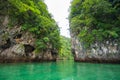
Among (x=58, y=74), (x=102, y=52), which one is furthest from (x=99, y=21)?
(x=58, y=74)

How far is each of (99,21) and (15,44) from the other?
35.6 feet

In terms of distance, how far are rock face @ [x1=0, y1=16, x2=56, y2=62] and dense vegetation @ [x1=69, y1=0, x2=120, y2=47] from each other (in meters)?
6.96

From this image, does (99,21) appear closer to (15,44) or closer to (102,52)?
(102,52)

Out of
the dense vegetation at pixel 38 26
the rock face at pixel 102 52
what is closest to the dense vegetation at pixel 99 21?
the rock face at pixel 102 52

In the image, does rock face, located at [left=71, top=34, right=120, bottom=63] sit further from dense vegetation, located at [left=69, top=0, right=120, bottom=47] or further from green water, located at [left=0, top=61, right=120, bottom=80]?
green water, located at [left=0, top=61, right=120, bottom=80]

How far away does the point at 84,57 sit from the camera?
910 inches

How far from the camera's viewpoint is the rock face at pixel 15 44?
20.5m

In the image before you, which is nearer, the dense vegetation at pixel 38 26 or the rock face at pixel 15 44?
the rock face at pixel 15 44

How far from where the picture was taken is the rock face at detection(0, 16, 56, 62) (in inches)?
808

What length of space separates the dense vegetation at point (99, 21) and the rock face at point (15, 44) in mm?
6964

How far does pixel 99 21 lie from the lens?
802 inches

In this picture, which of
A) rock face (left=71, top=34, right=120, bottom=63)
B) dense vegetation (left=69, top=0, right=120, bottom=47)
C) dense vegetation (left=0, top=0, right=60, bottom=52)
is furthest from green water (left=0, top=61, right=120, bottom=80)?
dense vegetation (left=0, top=0, right=60, bottom=52)

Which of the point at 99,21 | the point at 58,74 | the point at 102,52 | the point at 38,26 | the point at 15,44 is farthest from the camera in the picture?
the point at 38,26

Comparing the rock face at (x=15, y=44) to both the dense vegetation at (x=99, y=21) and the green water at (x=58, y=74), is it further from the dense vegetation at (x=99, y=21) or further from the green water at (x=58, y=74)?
the green water at (x=58, y=74)
